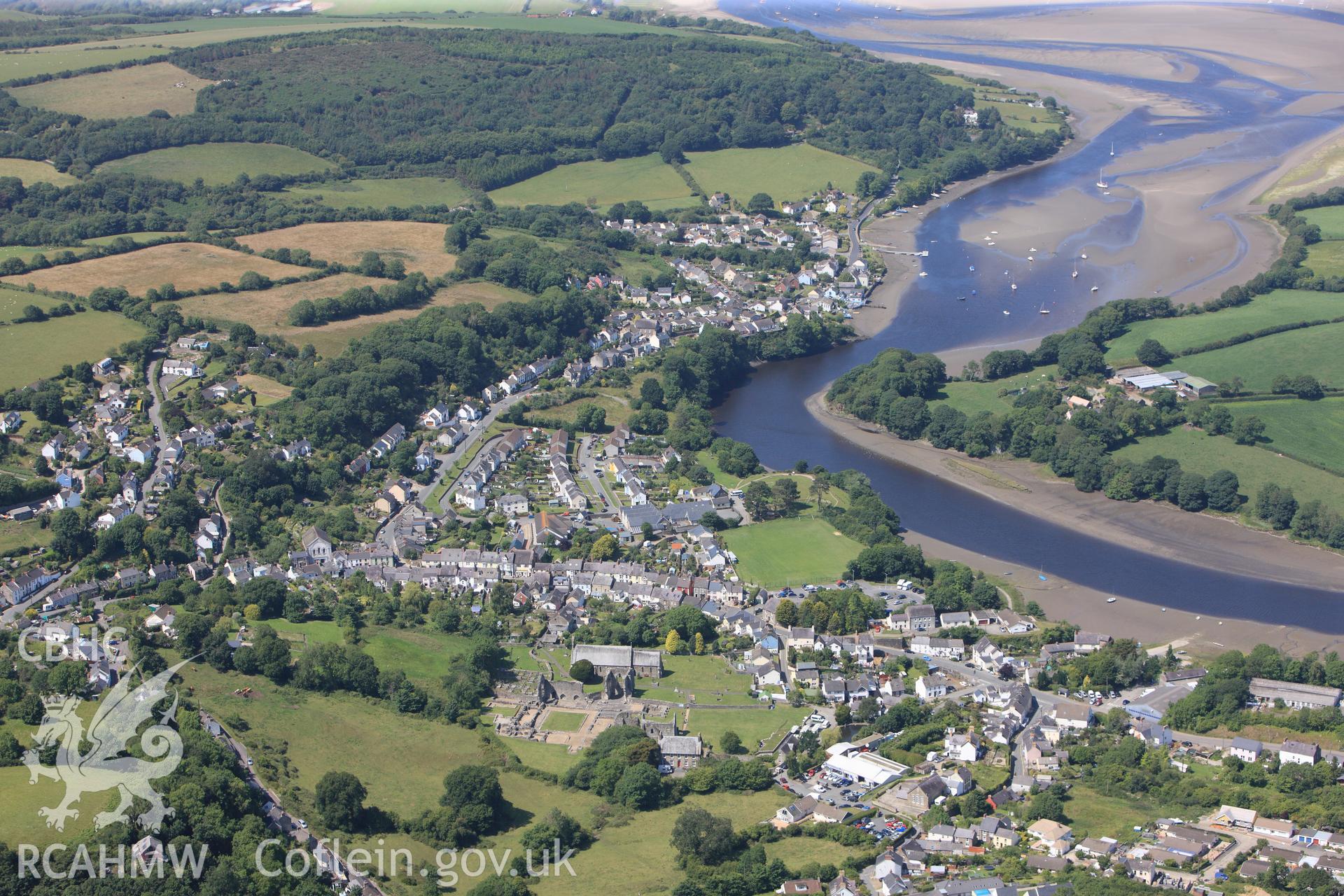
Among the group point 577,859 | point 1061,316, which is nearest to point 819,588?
point 577,859

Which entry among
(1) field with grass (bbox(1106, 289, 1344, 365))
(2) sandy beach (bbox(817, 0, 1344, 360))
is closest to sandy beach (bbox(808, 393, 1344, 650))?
(2) sandy beach (bbox(817, 0, 1344, 360))

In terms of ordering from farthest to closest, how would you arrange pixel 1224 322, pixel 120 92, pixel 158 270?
pixel 120 92 → pixel 158 270 → pixel 1224 322

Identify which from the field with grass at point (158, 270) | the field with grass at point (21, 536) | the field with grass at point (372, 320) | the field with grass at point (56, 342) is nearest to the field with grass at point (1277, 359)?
the field with grass at point (372, 320)

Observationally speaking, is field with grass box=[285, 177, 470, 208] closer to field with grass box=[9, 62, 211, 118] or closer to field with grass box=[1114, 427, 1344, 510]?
field with grass box=[9, 62, 211, 118]

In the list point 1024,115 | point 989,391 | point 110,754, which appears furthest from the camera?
point 1024,115

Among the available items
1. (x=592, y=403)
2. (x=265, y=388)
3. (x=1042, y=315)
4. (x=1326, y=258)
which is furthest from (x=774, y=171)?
(x=265, y=388)

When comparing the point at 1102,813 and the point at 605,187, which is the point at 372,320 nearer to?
the point at 605,187

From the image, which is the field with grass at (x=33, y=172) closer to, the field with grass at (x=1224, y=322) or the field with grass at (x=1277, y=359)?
the field with grass at (x=1224, y=322)

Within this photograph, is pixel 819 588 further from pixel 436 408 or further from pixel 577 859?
pixel 436 408
